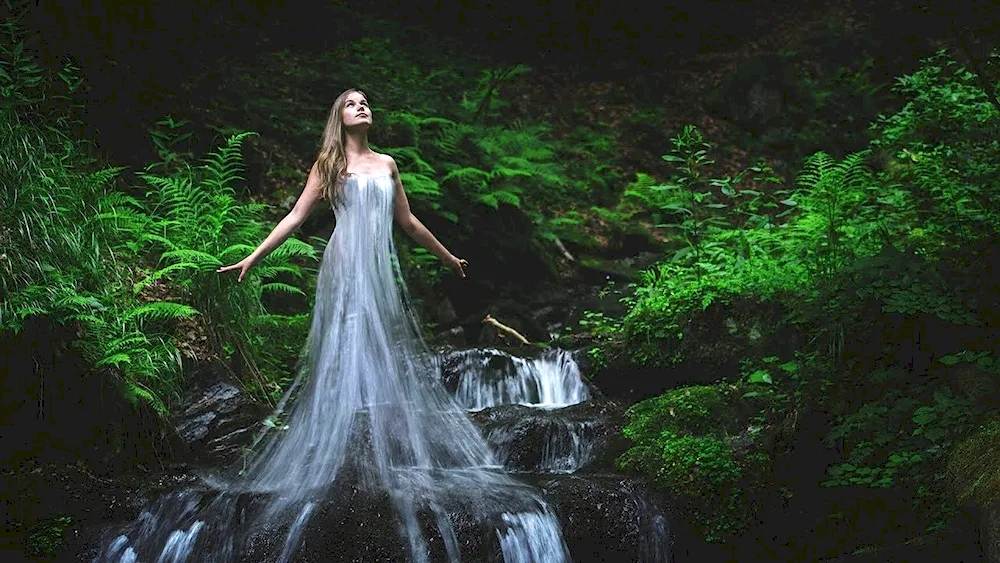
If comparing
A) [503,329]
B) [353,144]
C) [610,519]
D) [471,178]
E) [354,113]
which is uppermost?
[471,178]

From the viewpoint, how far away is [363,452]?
462 cm

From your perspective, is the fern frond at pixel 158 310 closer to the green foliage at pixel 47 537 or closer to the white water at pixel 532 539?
the green foliage at pixel 47 537

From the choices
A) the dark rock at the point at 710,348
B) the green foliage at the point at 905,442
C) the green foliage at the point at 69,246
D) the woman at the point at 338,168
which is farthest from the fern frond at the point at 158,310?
the green foliage at the point at 905,442

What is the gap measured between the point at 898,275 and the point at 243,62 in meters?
9.65

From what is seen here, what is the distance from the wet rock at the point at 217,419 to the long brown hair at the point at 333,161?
197cm

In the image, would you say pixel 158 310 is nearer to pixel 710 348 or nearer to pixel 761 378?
pixel 710 348

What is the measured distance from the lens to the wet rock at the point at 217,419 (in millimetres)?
5676

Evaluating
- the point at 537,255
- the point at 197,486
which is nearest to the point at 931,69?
the point at 537,255

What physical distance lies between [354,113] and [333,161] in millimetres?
343

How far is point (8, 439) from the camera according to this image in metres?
4.95

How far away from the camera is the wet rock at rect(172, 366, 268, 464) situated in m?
5.68

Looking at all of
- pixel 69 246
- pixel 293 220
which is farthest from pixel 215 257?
pixel 293 220

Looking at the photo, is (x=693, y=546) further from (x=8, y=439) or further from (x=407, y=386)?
(x=8, y=439)

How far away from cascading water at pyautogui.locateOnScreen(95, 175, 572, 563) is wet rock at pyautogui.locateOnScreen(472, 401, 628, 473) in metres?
1.03
